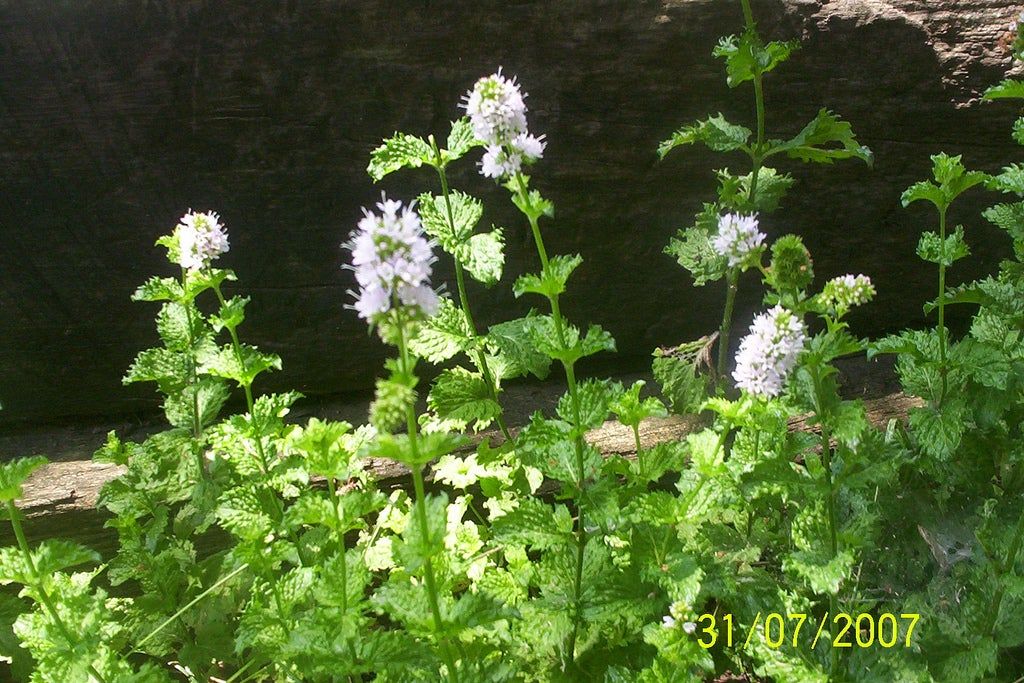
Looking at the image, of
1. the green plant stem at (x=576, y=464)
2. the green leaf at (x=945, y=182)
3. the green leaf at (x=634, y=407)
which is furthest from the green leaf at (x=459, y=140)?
the green leaf at (x=945, y=182)

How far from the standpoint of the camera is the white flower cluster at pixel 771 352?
139 cm

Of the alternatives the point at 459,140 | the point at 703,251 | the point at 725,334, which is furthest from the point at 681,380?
the point at 459,140

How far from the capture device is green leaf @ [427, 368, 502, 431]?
76.4 inches

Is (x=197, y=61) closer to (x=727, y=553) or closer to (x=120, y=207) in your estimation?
(x=120, y=207)

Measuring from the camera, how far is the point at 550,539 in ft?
5.58

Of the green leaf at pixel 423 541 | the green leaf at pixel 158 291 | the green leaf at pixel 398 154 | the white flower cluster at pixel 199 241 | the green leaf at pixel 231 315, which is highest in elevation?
the green leaf at pixel 398 154

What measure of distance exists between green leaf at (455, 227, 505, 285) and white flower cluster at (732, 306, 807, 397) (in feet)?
1.97

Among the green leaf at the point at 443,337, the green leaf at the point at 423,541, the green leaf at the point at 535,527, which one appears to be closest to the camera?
the green leaf at the point at 423,541

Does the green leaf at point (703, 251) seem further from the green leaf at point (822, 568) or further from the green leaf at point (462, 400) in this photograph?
the green leaf at point (822, 568)

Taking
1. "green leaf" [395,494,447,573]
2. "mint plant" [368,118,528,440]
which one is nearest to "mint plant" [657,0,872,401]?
"mint plant" [368,118,528,440]

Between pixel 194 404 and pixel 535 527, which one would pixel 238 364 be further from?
pixel 535 527

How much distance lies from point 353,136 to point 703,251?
1.03 meters

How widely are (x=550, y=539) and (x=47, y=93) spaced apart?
1748mm

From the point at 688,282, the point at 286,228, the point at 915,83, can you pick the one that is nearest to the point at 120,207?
the point at 286,228
